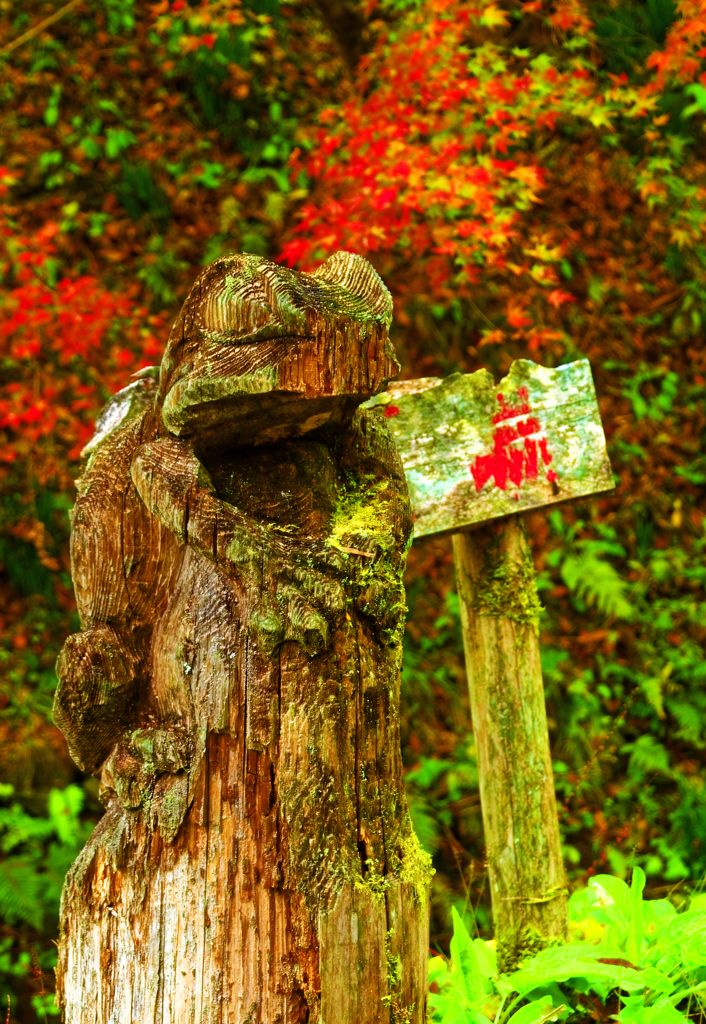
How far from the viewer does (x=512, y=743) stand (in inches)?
146

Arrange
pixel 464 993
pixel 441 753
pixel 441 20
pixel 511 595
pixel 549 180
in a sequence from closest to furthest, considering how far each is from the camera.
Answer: pixel 464 993 → pixel 511 595 → pixel 441 20 → pixel 441 753 → pixel 549 180

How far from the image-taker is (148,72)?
8188 millimetres

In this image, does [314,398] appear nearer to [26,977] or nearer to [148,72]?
[26,977]

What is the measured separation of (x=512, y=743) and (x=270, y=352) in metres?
2.16

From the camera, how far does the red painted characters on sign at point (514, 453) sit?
351 cm

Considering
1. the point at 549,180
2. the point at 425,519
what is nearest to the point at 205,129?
the point at 549,180

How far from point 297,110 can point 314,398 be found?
6.69m

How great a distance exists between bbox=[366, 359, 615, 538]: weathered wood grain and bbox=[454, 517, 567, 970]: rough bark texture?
0.80ft

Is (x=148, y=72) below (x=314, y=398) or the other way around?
the other way around

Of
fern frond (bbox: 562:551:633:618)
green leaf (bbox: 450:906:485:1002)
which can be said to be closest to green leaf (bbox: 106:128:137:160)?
fern frond (bbox: 562:551:633:618)

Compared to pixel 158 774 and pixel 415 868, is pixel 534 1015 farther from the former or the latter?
pixel 158 774

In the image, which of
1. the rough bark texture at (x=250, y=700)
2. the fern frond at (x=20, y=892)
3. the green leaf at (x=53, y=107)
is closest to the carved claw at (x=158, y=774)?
the rough bark texture at (x=250, y=700)

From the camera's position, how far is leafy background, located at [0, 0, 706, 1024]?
5.64 metres

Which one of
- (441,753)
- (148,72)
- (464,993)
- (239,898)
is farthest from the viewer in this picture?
(148,72)
